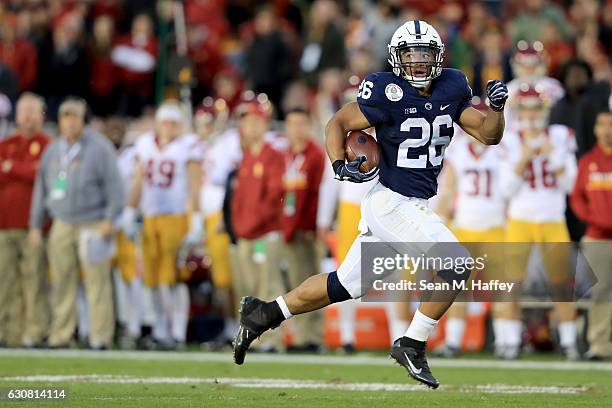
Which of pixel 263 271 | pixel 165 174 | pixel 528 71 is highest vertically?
pixel 528 71

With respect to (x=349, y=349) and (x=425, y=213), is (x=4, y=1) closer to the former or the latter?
(x=349, y=349)

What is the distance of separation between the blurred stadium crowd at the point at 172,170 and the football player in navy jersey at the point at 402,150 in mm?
3651

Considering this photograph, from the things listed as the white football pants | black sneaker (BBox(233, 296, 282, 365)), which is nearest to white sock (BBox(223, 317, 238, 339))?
black sneaker (BBox(233, 296, 282, 365))

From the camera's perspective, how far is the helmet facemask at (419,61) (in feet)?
26.8

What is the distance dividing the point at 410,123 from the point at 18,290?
5.55 meters

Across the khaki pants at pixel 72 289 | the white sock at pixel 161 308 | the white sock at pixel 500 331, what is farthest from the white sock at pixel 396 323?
the khaki pants at pixel 72 289

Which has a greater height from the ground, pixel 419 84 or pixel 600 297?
pixel 419 84

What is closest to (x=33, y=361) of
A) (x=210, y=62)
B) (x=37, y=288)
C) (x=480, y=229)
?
(x=37, y=288)

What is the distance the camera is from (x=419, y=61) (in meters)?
8.14

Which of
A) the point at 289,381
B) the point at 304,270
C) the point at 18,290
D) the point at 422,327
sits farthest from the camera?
the point at 18,290

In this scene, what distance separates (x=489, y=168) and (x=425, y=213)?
397cm

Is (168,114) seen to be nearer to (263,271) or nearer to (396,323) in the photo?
(263,271)

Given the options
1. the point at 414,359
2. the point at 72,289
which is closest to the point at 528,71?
the point at 72,289

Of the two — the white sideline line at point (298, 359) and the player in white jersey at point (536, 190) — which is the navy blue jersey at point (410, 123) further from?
the player in white jersey at point (536, 190)
